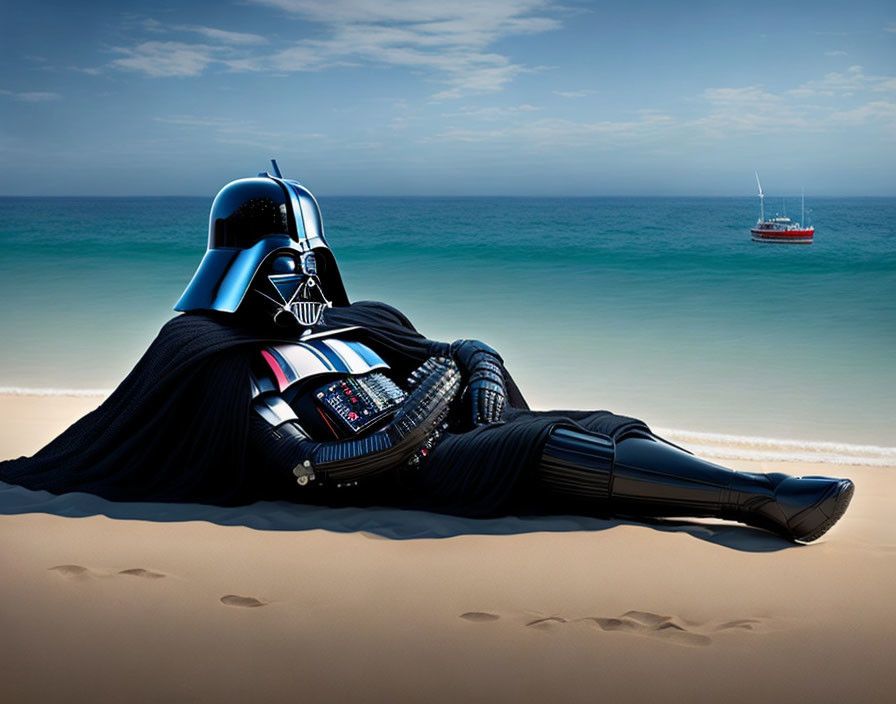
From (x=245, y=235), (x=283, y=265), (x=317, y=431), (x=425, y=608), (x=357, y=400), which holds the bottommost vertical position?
(x=425, y=608)

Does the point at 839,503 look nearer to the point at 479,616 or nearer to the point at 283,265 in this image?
the point at 479,616

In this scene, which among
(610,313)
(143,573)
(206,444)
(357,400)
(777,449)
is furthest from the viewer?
(610,313)

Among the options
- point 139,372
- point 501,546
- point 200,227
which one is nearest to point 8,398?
point 139,372

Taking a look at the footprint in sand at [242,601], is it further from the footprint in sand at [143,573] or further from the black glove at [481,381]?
the black glove at [481,381]

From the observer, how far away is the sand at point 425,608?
309 cm

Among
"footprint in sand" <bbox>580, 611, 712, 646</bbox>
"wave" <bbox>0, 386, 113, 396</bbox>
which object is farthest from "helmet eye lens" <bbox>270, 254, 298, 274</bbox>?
"wave" <bbox>0, 386, 113, 396</bbox>

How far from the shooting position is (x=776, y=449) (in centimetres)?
731

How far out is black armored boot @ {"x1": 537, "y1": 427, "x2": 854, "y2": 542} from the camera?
4090 mm

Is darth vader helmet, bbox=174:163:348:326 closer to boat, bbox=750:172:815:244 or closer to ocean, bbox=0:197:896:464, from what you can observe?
ocean, bbox=0:197:896:464

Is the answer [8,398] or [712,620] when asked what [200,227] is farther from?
[712,620]

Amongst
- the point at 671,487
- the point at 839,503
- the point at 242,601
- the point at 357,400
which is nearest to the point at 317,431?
the point at 357,400

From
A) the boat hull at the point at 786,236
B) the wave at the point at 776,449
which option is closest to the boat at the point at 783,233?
the boat hull at the point at 786,236

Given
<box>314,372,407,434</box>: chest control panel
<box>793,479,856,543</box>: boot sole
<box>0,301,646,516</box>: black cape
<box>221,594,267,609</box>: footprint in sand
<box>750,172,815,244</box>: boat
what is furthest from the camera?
<box>750,172,815,244</box>: boat

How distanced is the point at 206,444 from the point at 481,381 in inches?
55.6
